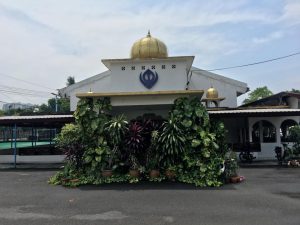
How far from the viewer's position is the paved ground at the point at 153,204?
816 cm

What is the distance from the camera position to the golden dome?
60.4 ft

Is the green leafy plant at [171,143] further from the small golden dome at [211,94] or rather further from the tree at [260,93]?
the tree at [260,93]

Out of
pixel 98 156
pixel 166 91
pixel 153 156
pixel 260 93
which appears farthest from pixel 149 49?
pixel 260 93

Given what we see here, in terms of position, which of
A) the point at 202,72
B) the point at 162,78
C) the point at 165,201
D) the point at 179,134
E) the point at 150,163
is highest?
the point at 202,72

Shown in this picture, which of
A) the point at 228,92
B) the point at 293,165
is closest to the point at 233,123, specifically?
the point at 228,92

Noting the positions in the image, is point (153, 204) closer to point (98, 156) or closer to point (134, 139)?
point (134, 139)

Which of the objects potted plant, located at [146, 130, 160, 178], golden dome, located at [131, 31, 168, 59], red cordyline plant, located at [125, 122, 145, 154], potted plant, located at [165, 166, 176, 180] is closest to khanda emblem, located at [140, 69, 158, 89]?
golden dome, located at [131, 31, 168, 59]

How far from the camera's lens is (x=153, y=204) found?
381 inches

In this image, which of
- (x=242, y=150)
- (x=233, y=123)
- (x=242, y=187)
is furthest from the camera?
(x=233, y=123)

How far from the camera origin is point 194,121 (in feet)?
44.5

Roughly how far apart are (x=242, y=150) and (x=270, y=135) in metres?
2.85

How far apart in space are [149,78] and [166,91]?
12.5ft

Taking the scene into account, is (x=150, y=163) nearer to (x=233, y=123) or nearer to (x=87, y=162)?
(x=87, y=162)

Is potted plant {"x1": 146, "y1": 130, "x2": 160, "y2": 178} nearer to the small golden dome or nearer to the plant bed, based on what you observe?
the plant bed
